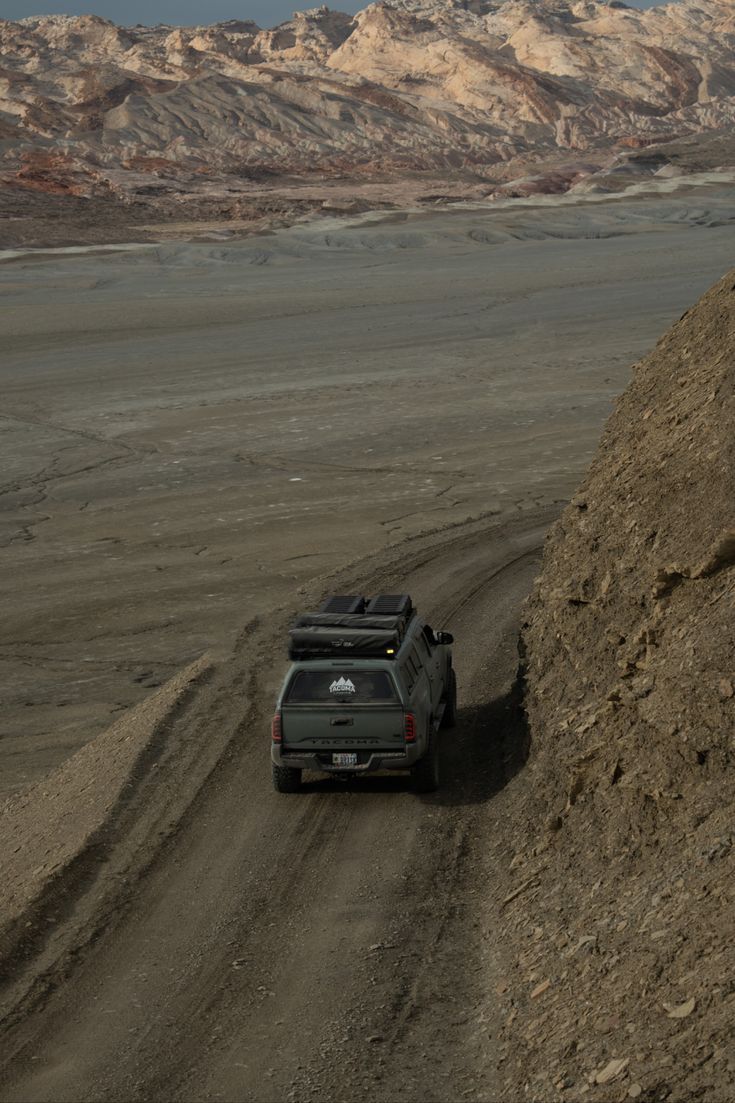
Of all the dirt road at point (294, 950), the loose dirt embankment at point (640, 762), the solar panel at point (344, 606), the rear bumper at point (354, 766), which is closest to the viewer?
the loose dirt embankment at point (640, 762)

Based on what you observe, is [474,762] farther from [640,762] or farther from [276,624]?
[276,624]

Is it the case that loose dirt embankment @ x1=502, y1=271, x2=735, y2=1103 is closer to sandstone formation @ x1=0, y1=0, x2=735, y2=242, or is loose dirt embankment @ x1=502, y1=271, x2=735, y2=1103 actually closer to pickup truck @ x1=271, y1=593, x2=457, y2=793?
pickup truck @ x1=271, y1=593, x2=457, y2=793

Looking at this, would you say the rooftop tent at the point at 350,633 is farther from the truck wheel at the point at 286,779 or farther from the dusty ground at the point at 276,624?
the dusty ground at the point at 276,624

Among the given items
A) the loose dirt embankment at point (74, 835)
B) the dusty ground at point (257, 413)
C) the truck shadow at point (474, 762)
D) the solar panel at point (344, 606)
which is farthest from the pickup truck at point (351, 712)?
the dusty ground at point (257, 413)

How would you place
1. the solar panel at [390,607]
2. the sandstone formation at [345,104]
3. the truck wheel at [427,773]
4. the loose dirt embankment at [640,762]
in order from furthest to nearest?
the sandstone formation at [345,104] < the solar panel at [390,607] < the truck wheel at [427,773] < the loose dirt embankment at [640,762]

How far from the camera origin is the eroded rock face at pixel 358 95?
13388cm

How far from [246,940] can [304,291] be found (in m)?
54.9

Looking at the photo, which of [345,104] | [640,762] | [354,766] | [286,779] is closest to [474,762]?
[354,766]

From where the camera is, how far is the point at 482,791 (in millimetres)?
14617

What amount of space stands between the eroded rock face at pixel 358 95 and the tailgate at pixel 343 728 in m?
A: 98.2

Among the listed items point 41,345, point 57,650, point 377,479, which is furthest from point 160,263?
point 57,650

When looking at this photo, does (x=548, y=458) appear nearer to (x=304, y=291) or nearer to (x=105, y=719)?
(x=105, y=719)

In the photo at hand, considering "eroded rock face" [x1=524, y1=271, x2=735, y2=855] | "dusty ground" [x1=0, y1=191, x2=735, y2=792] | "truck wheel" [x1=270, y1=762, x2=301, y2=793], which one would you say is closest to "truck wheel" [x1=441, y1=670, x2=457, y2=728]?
"eroded rock face" [x1=524, y1=271, x2=735, y2=855]

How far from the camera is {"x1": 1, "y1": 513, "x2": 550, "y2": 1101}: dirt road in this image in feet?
31.6
